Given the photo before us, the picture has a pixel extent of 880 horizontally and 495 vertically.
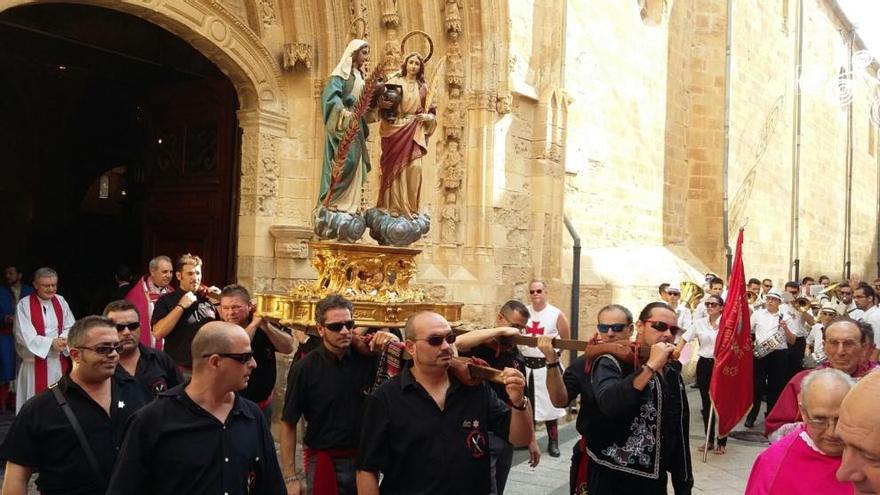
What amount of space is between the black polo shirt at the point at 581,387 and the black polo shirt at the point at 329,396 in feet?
3.52

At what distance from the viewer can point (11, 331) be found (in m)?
9.30

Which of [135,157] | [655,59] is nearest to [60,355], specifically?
[135,157]

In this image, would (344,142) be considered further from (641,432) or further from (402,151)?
(641,432)

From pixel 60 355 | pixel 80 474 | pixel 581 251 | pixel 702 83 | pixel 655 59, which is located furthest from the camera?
pixel 702 83

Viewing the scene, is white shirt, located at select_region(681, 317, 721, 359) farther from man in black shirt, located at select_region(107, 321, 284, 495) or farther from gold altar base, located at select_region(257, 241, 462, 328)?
man in black shirt, located at select_region(107, 321, 284, 495)

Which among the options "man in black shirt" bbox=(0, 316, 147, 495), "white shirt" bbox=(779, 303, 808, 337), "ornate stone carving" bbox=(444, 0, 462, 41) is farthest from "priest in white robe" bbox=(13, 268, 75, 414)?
"white shirt" bbox=(779, 303, 808, 337)

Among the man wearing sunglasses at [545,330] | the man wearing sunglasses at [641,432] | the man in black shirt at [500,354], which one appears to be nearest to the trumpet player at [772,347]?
the man wearing sunglasses at [545,330]

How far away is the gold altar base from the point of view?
20.2 ft

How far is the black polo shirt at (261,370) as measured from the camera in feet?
18.2

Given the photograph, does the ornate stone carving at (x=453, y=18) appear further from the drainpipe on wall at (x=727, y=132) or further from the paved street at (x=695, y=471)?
the drainpipe on wall at (x=727, y=132)

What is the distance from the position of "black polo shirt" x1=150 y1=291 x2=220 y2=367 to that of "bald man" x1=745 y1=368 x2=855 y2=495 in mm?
4052

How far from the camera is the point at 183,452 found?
2928mm

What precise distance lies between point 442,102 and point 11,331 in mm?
5741

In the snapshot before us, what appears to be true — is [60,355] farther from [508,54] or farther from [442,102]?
[508,54]
